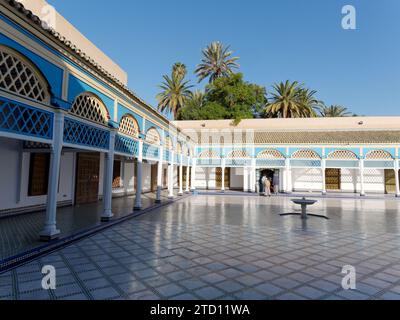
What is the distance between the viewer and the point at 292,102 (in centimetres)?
3080

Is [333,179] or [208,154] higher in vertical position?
[208,154]

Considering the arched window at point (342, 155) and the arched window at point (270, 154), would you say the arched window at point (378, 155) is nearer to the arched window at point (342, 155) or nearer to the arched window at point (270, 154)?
the arched window at point (342, 155)

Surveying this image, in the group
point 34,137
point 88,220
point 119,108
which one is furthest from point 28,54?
point 88,220

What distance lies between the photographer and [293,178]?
21.2 metres

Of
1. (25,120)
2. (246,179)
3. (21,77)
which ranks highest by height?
(21,77)

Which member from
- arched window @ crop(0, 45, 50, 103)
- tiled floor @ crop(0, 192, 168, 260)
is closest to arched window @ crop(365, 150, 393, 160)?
tiled floor @ crop(0, 192, 168, 260)

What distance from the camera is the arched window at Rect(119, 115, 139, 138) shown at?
27.5 feet

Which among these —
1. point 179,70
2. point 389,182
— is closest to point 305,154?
point 389,182

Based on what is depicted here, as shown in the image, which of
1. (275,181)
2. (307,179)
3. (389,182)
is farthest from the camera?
(307,179)

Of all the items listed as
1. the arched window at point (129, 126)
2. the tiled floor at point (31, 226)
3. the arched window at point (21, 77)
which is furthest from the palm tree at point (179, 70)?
the arched window at point (21, 77)

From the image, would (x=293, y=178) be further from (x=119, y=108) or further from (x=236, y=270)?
(x=236, y=270)

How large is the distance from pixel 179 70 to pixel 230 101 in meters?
9.39

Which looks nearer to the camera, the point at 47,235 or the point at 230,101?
the point at 47,235

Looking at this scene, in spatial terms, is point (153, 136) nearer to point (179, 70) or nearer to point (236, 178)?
point (236, 178)
